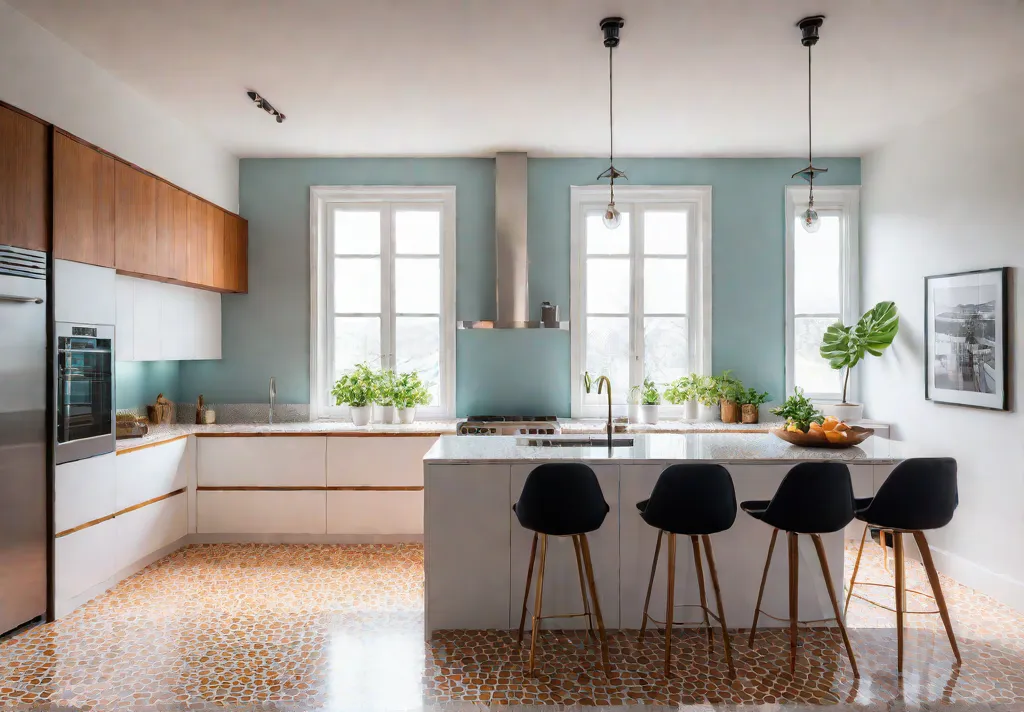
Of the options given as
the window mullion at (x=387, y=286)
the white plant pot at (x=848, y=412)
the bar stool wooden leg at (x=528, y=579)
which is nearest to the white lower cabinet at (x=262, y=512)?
the window mullion at (x=387, y=286)

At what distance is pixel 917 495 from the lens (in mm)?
2572

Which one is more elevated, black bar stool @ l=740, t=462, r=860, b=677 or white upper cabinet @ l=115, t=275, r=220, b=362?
white upper cabinet @ l=115, t=275, r=220, b=362

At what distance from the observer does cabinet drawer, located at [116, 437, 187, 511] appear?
354 centimetres

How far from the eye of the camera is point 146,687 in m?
2.48

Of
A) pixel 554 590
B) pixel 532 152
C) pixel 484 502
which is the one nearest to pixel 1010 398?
pixel 554 590

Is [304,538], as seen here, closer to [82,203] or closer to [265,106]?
[82,203]

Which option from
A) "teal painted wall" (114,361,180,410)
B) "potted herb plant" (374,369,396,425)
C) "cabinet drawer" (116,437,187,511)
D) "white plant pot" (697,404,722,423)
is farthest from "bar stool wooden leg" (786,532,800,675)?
"teal painted wall" (114,361,180,410)

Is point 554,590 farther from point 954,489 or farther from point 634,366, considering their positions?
point 634,366

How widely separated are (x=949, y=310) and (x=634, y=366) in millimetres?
2187

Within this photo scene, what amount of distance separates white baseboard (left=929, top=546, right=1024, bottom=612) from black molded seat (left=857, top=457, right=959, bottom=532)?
1287 mm

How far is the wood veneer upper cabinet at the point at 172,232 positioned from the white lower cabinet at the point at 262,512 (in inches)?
63.2

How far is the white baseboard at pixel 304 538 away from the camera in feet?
14.3

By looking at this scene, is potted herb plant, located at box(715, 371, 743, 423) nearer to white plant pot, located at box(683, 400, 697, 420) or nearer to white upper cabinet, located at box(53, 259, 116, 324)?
white plant pot, located at box(683, 400, 697, 420)

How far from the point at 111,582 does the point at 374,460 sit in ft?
5.56
